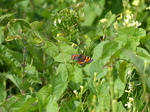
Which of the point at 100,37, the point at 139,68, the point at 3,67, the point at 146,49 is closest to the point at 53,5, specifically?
the point at 3,67

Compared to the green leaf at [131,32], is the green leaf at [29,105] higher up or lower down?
lower down

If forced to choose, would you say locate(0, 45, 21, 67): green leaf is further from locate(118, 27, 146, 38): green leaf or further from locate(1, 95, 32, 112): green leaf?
locate(118, 27, 146, 38): green leaf

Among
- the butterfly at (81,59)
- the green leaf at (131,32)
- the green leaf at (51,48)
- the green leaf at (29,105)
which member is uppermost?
the green leaf at (131,32)

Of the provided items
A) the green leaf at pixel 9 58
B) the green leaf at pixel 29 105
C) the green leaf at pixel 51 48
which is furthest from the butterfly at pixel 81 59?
the green leaf at pixel 9 58

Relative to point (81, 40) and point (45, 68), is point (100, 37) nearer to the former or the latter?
point (81, 40)

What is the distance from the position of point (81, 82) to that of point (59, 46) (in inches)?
9.4

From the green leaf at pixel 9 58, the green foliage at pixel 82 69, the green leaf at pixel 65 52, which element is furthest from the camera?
the green leaf at pixel 9 58

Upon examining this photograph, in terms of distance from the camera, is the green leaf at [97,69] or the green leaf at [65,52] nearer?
the green leaf at [97,69]

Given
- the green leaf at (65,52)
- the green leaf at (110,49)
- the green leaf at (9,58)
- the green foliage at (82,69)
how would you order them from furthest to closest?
the green leaf at (9,58) < the green leaf at (65,52) < the green leaf at (110,49) < the green foliage at (82,69)

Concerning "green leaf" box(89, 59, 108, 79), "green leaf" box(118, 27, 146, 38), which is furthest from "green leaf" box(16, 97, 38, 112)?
"green leaf" box(118, 27, 146, 38)

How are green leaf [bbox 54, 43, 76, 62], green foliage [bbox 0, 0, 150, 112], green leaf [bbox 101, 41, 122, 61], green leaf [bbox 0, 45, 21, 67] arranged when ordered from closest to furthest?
green foliage [bbox 0, 0, 150, 112], green leaf [bbox 101, 41, 122, 61], green leaf [bbox 54, 43, 76, 62], green leaf [bbox 0, 45, 21, 67]

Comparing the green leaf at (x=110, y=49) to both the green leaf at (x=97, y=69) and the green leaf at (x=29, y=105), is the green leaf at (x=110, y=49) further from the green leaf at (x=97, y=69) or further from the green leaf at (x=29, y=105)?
the green leaf at (x=29, y=105)

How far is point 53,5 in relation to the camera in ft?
13.5

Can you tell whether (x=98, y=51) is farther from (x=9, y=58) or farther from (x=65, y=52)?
(x=9, y=58)
